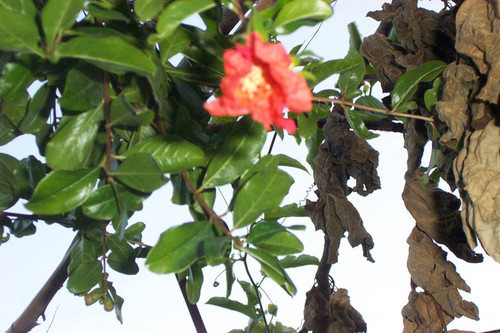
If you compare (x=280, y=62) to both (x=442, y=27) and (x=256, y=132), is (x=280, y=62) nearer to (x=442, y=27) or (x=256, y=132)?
(x=256, y=132)

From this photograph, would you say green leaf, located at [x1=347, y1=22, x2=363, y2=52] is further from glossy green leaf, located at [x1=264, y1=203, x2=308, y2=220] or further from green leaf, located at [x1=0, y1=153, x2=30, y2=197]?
green leaf, located at [x1=0, y1=153, x2=30, y2=197]

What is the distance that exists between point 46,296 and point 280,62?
1157 millimetres

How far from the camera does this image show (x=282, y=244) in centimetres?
65

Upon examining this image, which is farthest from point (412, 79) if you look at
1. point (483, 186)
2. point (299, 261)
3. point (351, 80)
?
point (299, 261)

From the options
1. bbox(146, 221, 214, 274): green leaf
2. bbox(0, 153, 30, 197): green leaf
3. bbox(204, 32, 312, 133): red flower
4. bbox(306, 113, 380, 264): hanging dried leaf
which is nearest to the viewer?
bbox(204, 32, 312, 133): red flower

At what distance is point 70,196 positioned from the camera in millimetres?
605

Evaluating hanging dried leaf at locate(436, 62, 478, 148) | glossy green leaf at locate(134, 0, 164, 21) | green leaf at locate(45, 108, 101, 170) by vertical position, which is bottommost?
green leaf at locate(45, 108, 101, 170)

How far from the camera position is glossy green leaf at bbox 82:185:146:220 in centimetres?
65

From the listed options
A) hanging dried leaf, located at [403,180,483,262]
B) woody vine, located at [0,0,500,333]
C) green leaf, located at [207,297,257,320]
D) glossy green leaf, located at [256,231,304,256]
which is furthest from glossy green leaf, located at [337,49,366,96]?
green leaf, located at [207,297,257,320]

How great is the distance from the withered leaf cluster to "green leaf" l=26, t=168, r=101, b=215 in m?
0.68

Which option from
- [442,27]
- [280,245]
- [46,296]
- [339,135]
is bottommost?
[280,245]

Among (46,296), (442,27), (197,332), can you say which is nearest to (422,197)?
(442,27)

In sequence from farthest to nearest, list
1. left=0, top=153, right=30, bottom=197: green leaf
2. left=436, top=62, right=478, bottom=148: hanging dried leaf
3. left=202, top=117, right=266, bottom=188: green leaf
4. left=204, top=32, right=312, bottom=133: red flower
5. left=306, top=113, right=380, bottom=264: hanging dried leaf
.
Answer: left=306, top=113, right=380, bottom=264: hanging dried leaf → left=0, top=153, right=30, bottom=197: green leaf → left=436, top=62, right=478, bottom=148: hanging dried leaf → left=202, top=117, right=266, bottom=188: green leaf → left=204, top=32, right=312, bottom=133: red flower

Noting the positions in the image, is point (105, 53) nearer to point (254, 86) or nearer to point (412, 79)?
point (254, 86)
